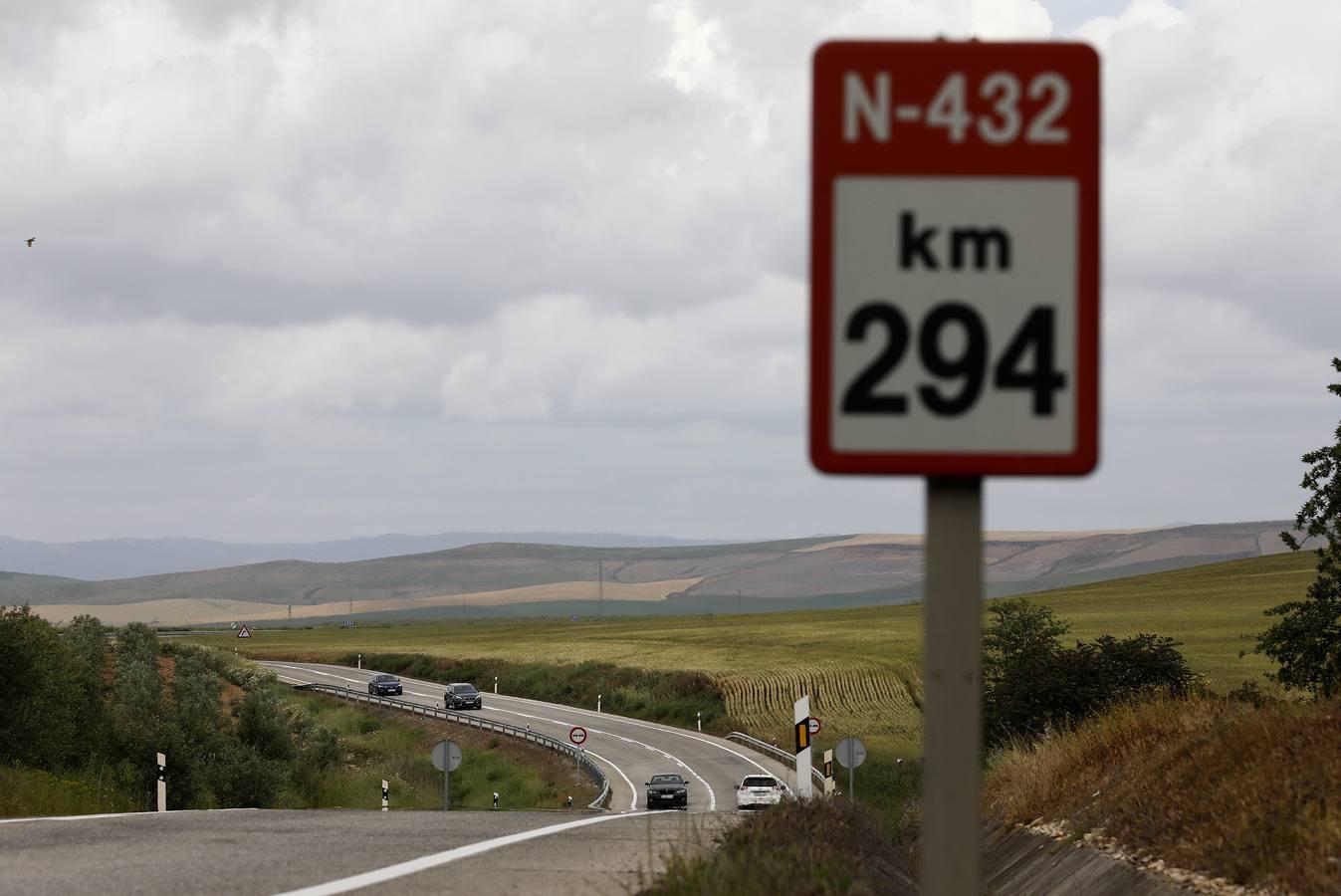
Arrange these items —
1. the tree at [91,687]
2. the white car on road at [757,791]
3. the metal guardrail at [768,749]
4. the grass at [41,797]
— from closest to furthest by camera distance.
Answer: the grass at [41,797]
the tree at [91,687]
the white car on road at [757,791]
the metal guardrail at [768,749]

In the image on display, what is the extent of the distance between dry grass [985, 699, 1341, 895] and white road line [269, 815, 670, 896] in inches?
178

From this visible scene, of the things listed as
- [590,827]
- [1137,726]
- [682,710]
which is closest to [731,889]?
[590,827]

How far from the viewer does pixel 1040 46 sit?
382 cm

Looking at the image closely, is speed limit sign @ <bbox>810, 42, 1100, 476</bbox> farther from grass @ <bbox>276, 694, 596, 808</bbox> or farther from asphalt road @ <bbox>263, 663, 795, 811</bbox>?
grass @ <bbox>276, 694, 596, 808</bbox>

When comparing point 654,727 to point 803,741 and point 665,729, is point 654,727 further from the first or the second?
point 803,741

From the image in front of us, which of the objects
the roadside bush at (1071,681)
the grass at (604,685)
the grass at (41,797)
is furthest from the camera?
the grass at (604,685)

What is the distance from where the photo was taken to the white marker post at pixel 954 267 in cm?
371

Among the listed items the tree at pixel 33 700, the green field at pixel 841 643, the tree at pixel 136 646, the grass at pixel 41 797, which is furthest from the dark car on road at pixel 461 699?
the grass at pixel 41 797

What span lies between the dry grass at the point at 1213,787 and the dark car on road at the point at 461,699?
7274 centimetres

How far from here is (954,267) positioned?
12.3 ft

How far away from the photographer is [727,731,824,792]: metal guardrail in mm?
61441

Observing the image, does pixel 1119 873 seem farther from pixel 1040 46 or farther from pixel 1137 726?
pixel 1040 46

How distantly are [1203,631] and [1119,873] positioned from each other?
9424 cm

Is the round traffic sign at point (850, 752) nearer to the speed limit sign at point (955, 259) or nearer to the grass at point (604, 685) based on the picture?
the speed limit sign at point (955, 259)
